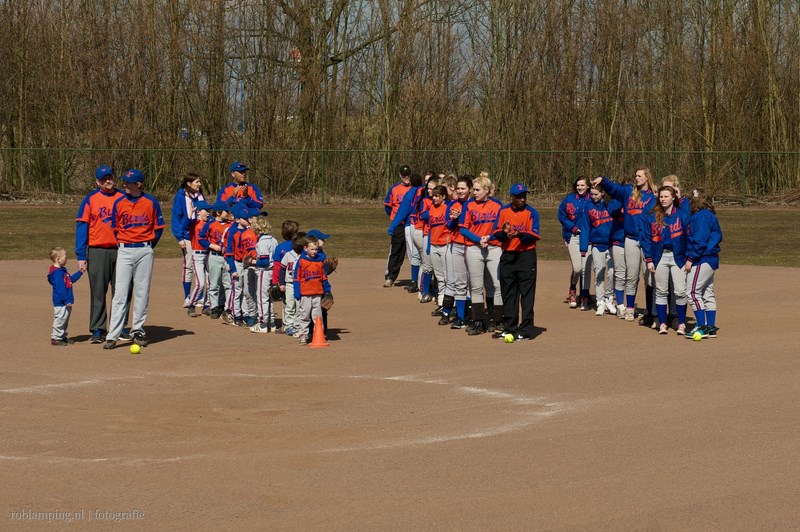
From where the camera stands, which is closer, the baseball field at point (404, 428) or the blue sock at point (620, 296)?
the baseball field at point (404, 428)

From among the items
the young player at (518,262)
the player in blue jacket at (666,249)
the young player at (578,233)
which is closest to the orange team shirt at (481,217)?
the young player at (518,262)

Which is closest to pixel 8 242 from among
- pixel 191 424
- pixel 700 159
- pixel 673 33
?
pixel 191 424

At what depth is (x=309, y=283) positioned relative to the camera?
1356cm

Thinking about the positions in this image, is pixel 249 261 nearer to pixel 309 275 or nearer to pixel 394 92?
pixel 309 275

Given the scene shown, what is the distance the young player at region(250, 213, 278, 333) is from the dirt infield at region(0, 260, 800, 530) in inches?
13.1

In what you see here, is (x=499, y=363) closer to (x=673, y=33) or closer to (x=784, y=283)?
(x=784, y=283)

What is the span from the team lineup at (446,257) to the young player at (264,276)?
0.05ft

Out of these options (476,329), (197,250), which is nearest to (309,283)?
(476,329)

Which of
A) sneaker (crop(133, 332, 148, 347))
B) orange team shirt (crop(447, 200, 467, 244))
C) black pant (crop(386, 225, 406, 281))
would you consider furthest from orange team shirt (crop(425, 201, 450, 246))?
sneaker (crop(133, 332, 148, 347))

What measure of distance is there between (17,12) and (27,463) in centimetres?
3925

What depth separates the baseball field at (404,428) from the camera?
714 centimetres

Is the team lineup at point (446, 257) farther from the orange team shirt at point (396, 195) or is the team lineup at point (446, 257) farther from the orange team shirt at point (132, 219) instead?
the orange team shirt at point (396, 195)

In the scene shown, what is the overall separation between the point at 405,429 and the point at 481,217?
533 centimetres

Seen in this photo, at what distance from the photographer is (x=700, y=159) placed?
151ft
